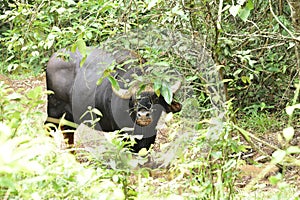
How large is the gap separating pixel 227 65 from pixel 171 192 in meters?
2.74

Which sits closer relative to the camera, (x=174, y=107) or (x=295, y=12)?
(x=295, y=12)

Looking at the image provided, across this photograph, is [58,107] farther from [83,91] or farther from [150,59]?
[150,59]

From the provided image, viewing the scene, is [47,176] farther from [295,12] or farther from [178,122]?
[295,12]

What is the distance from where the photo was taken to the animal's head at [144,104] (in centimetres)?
470

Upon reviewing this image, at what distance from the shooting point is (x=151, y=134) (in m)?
Answer: 5.28

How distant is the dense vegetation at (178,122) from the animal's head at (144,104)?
151mm

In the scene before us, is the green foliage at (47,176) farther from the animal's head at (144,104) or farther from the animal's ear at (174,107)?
the animal's ear at (174,107)

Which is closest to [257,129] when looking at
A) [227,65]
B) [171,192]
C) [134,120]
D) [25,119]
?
[227,65]

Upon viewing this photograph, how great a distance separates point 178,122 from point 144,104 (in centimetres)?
179

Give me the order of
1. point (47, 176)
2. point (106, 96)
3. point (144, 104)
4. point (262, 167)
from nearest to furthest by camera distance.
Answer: point (47, 176) < point (262, 167) < point (144, 104) < point (106, 96)

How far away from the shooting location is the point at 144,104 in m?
4.93

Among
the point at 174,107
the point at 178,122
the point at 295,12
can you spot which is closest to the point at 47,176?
the point at 178,122

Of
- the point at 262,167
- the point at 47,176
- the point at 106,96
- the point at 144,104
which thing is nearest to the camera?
the point at 47,176

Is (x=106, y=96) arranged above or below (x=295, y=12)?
below
